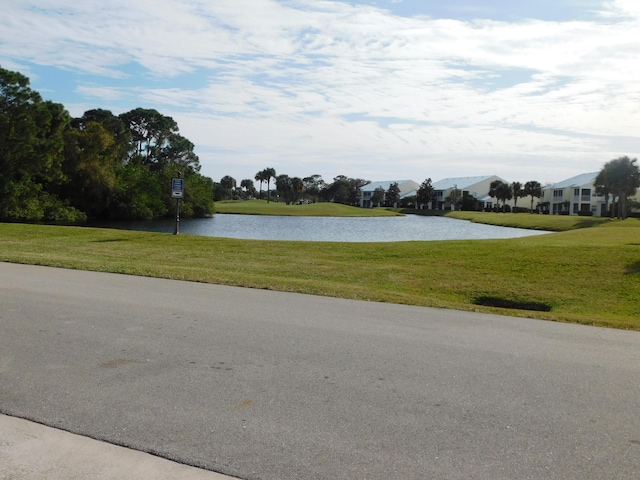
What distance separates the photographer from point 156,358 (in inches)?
271

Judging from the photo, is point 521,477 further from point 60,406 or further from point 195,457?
point 60,406

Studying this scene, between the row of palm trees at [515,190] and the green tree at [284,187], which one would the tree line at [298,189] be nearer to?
the green tree at [284,187]

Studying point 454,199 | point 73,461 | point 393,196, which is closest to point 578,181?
point 454,199

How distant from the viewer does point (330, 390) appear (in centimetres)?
588

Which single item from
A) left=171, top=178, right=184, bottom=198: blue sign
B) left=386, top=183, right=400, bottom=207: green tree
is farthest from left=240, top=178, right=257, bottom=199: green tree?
left=171, top=178, right=184, bottom=198: blue sign

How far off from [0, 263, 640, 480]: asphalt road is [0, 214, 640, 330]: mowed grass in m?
3.72

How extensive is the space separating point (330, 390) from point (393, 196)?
511 ft

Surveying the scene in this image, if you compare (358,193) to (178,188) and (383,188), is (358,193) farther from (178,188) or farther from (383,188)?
(178,188)

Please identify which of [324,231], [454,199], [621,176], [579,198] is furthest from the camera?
[454,199]

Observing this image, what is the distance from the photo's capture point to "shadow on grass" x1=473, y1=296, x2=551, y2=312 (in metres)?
14.5

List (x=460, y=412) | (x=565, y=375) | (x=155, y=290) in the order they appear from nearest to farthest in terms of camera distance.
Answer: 1. (x=460, y=412)
2. (x=565, y=375)
3. (x=155, y=290)

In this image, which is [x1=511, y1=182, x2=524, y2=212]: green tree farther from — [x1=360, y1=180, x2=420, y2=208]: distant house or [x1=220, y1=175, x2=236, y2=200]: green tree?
[x1=220, y1=175, x2=236, y2=200]: green tree

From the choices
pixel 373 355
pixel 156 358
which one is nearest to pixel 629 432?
pixel 373 355

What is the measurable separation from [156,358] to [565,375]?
441 centimetres
